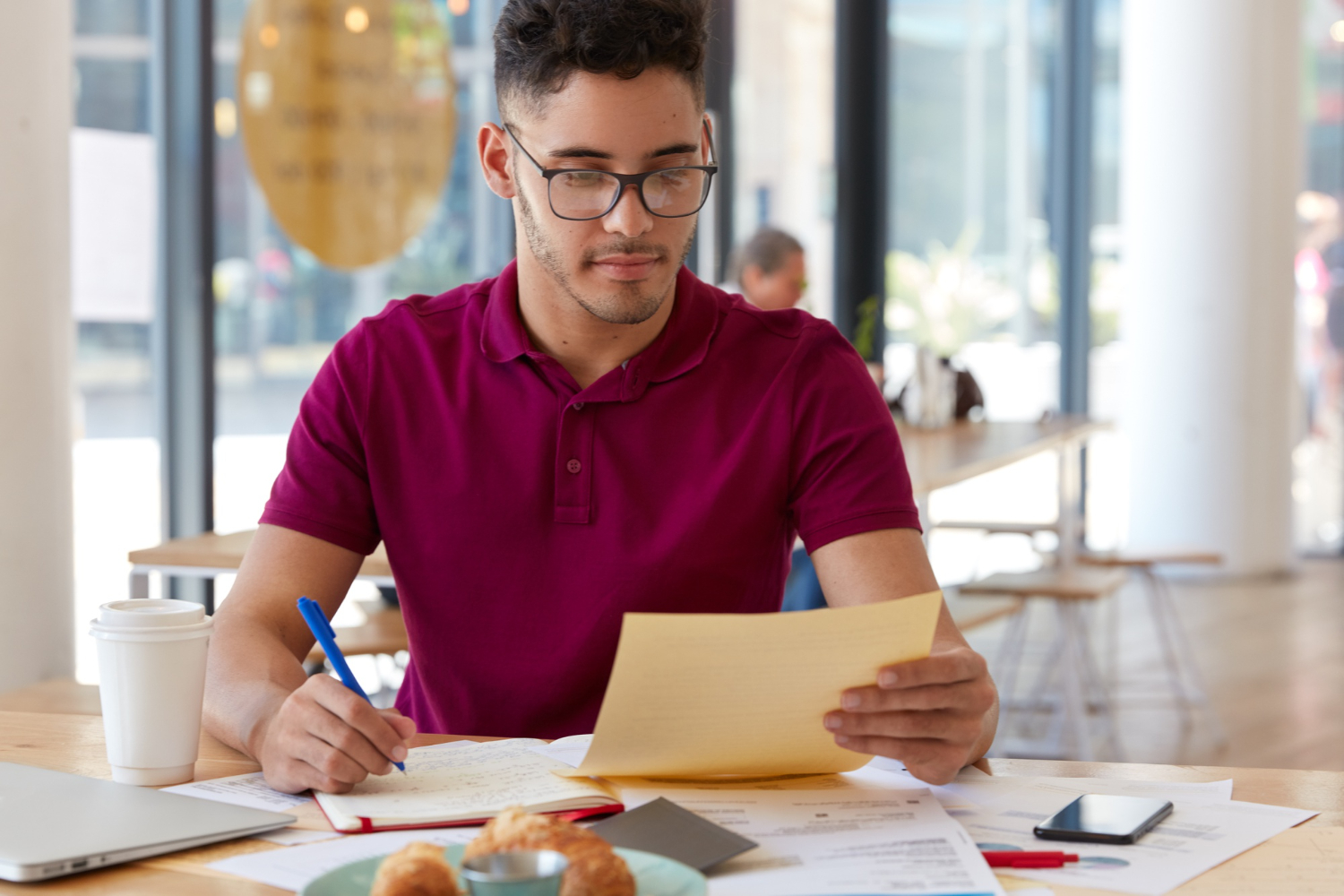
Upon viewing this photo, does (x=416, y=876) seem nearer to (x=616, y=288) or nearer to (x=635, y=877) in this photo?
(x=635, y=877)

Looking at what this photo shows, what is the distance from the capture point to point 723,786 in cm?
110

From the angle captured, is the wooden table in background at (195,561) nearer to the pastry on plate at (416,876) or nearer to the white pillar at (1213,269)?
the pastry on plate at (416,876)

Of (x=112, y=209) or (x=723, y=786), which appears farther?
(x=112, y=209)

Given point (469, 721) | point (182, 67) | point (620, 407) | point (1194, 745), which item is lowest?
point (1194, 745)

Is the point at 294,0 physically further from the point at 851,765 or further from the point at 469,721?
the point at 851,765

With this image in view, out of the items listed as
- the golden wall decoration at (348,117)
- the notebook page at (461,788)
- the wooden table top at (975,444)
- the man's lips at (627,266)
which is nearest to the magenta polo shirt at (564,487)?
the man's lips at (627,266)

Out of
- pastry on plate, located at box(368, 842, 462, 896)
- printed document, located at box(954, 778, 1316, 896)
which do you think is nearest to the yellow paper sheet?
printed document, located at box(954, 778, 1316, 896)

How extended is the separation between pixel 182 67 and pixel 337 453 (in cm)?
203

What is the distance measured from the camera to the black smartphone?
3.22 ft

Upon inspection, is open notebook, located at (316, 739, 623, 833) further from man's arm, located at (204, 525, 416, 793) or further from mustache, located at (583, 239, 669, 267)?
mustache, located at (583, 239, 669, 267)

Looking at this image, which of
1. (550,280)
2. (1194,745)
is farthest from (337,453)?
(1194,745)

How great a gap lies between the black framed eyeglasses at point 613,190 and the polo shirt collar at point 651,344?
0.51 ft

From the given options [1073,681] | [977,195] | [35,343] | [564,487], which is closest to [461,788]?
[564,487]

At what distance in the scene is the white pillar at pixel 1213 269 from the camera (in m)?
6.05
